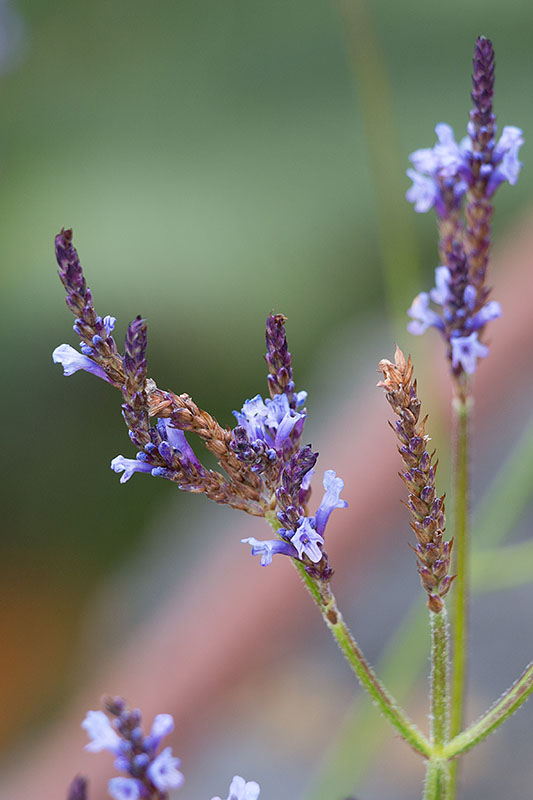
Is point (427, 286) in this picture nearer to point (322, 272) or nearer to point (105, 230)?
point (322, 272)

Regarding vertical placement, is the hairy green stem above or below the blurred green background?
below

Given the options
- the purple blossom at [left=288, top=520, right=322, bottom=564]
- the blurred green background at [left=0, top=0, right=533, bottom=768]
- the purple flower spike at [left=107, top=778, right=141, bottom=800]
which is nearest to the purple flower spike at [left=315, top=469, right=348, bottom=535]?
the purple blossom at [left=288, top=520, right=322, bottom=564]

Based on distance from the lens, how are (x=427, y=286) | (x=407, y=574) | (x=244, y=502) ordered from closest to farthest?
1. (x=244, y=502)
2. (x=407, y=574)
3. (x=427, y=286)

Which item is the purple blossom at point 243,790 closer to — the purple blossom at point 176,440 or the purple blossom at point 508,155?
the purple blossom at point 176,440

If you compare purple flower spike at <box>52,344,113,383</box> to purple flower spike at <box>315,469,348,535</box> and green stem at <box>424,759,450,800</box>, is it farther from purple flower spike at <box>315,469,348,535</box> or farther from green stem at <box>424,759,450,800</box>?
green stem at <box>424,759,450,800</box>

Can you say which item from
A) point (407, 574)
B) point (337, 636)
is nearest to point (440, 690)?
point (337, 636)

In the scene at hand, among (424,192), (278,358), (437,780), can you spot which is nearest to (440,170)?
(424,192)
